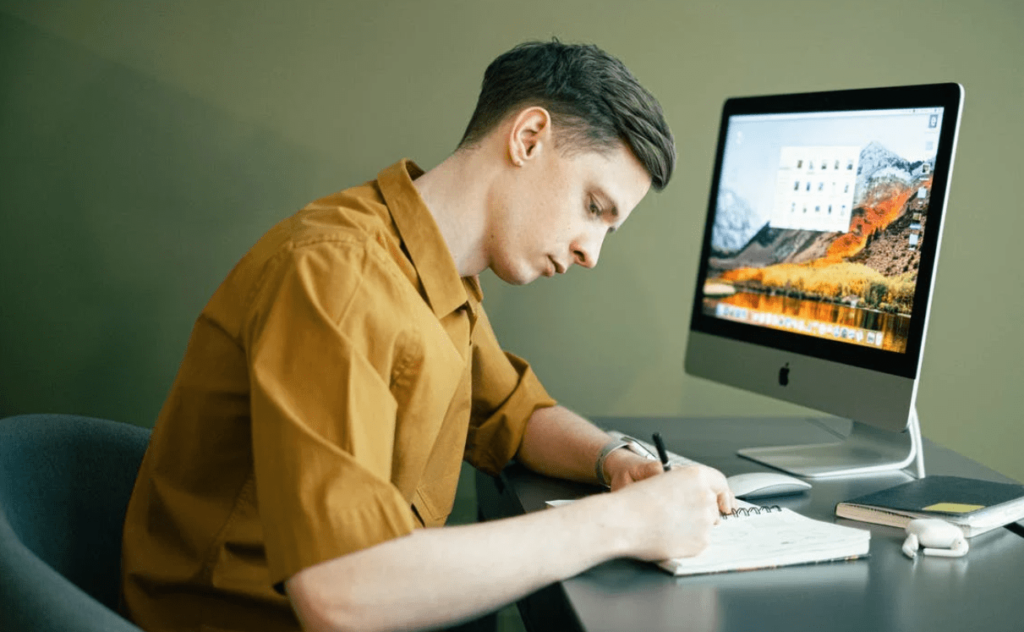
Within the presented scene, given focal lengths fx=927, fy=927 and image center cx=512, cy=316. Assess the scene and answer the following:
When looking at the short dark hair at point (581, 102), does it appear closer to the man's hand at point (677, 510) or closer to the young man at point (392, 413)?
the young man at point (392, 413)

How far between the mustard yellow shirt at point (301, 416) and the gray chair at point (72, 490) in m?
0.09

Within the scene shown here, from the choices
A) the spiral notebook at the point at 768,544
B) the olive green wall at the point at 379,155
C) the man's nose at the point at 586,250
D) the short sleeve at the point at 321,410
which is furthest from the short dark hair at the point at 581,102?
the olive green wall at the point at 379,155

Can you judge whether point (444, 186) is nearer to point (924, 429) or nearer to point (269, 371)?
point (269, 371)

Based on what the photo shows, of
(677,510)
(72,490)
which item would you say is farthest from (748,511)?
(72,490)

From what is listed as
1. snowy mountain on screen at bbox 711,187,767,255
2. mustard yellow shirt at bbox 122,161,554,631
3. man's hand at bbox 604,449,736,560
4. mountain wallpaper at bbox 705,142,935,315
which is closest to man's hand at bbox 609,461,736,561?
man's hand at bbox 604,449,736,560

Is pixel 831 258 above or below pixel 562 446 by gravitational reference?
above

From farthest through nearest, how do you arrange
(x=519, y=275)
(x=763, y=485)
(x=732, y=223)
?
(x=732, y=223) < (x=763, y=485) < (x=519, y=275)

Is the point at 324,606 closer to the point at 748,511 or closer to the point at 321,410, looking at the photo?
the point at 321,410

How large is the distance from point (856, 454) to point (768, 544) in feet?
1.93

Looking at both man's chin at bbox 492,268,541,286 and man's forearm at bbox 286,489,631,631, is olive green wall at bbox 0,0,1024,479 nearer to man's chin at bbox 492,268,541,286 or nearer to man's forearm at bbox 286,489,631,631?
man's chin at bbox 492,268,541,286

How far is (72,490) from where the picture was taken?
115cm

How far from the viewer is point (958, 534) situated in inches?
45.6

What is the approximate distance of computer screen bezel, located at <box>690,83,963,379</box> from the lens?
1428mm

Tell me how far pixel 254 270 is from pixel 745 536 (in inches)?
26.2
